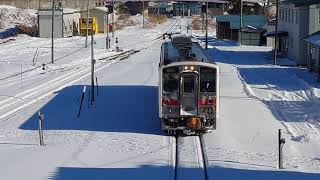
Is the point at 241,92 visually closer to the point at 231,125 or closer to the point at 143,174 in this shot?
the point at 231,125

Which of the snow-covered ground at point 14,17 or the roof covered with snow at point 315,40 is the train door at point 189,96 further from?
the snow-covered ground at point 14,17

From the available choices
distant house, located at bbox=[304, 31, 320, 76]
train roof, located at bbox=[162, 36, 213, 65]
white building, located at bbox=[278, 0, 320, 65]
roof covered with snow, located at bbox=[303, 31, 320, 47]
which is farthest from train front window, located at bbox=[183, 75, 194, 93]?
white building, located at bbox=[278, 0, 320, 65]

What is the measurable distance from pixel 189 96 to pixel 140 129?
221 centimetres

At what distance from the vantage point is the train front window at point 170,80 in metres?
18.0

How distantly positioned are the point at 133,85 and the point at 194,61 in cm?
1262

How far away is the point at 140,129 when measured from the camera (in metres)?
19.2

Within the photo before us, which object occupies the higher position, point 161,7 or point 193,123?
point 161,7

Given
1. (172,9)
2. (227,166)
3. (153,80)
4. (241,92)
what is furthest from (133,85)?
(172,9)

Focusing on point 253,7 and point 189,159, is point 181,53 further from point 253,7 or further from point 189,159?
point 253,7

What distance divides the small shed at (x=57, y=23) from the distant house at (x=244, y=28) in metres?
17.3

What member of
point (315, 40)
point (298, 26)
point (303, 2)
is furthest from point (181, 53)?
point (298, 26)

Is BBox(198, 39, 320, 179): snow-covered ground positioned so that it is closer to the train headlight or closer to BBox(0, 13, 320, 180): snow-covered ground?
BBox(0, 13, 320, 180): snow-covered ground

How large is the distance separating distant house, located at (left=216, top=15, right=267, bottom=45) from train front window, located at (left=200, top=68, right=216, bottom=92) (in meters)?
44.8

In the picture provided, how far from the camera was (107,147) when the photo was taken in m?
16.5
